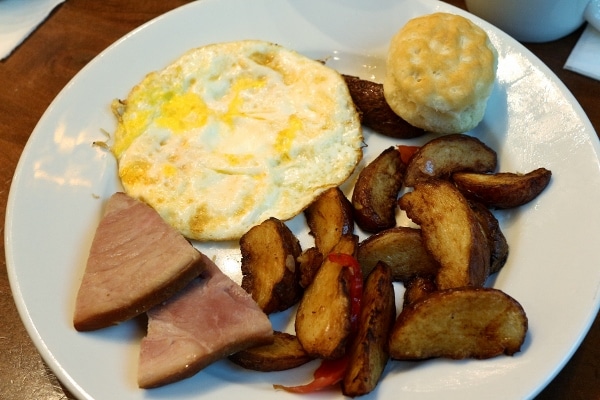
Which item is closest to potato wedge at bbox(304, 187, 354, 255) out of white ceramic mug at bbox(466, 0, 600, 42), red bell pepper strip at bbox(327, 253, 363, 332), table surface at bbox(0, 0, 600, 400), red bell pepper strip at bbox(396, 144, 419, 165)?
red bell pepper strip at bbox(327, 253, 363, 332)

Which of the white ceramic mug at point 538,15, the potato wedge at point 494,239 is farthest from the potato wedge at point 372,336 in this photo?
the white ceramic mug at point 538,15

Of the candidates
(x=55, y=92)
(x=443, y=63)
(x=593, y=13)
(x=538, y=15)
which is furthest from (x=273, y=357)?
(x=593, y=13)

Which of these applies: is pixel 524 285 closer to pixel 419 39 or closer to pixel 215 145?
pixel 419 39

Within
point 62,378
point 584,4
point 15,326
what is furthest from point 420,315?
point 584,4

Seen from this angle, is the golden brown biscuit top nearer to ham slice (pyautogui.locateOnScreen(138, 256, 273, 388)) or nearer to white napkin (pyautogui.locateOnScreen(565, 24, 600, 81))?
white napkin (pyautogui.locateOnScreen(565, 24, 600, 81))

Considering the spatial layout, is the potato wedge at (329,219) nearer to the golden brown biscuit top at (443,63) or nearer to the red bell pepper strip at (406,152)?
the red bell pepper strip at (406,152)

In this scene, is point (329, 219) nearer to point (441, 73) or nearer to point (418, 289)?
point (418, 289)
